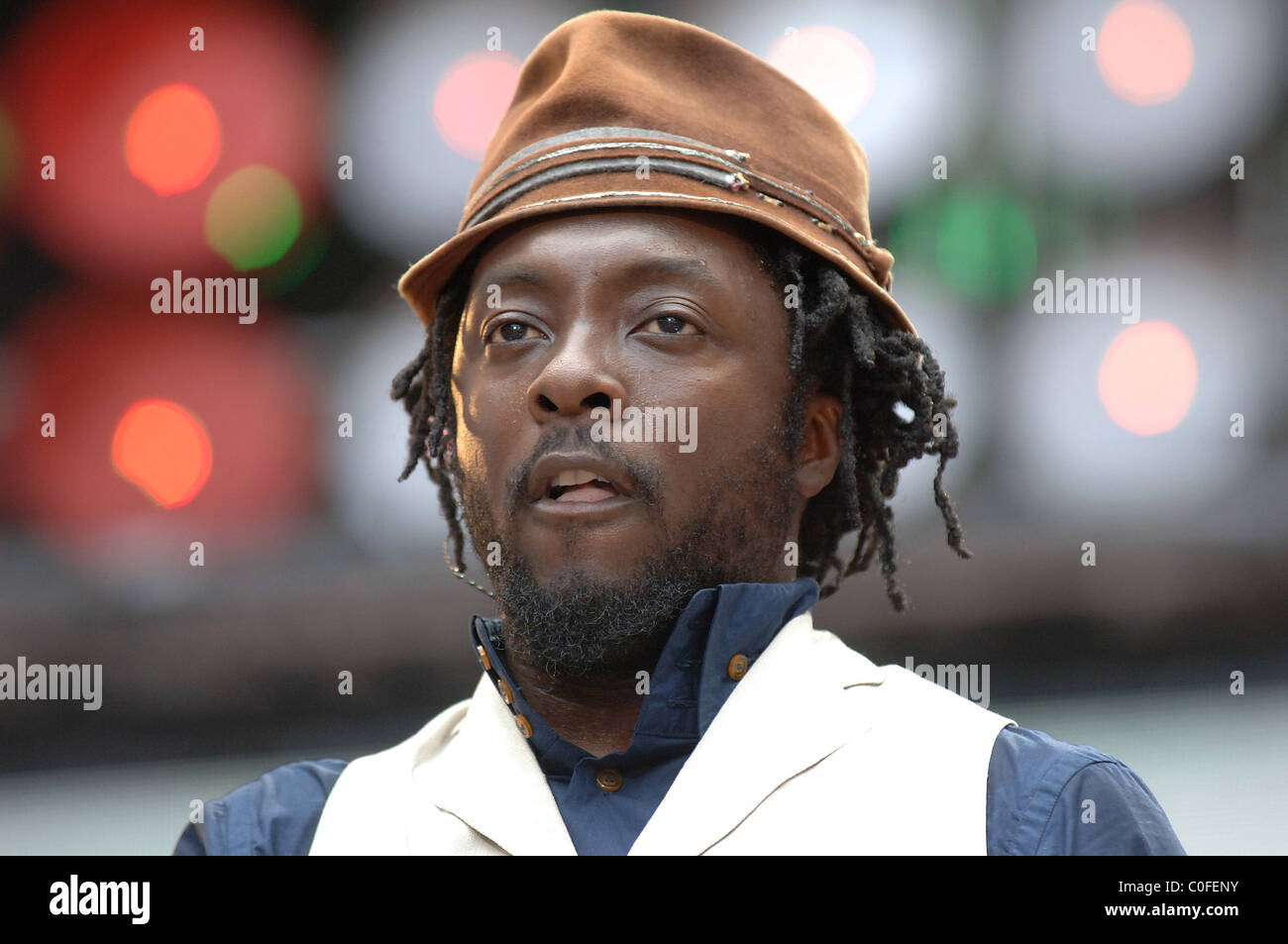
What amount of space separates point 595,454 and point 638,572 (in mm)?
184

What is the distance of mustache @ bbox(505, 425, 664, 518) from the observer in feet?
6.64

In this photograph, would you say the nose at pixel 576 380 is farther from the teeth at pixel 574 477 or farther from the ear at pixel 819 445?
the ear at pixel 819 445

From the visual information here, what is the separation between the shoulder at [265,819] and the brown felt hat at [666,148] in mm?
867

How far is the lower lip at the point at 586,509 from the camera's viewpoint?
203cm

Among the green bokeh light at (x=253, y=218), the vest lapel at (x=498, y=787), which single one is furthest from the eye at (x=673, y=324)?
the green bokeh light at (x=253, y=218)

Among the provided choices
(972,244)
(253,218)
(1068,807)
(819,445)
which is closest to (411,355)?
(253,218)

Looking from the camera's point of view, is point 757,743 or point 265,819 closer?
point 757,743

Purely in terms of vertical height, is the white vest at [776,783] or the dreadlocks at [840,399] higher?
the dreadlocks at [840,399]

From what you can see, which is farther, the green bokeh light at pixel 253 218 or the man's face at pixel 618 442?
the green bokeh light at pixel 253 218

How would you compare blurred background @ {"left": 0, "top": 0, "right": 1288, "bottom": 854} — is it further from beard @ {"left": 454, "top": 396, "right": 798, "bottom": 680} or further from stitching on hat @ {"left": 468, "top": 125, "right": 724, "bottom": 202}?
beard @ {"left": 454, "top": 396, "right": 798, "bottom": 680}

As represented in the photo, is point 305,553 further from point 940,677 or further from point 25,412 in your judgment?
point 940,677

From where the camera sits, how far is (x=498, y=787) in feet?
6.77

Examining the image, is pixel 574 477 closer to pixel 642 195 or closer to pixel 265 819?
pixel 642 195
